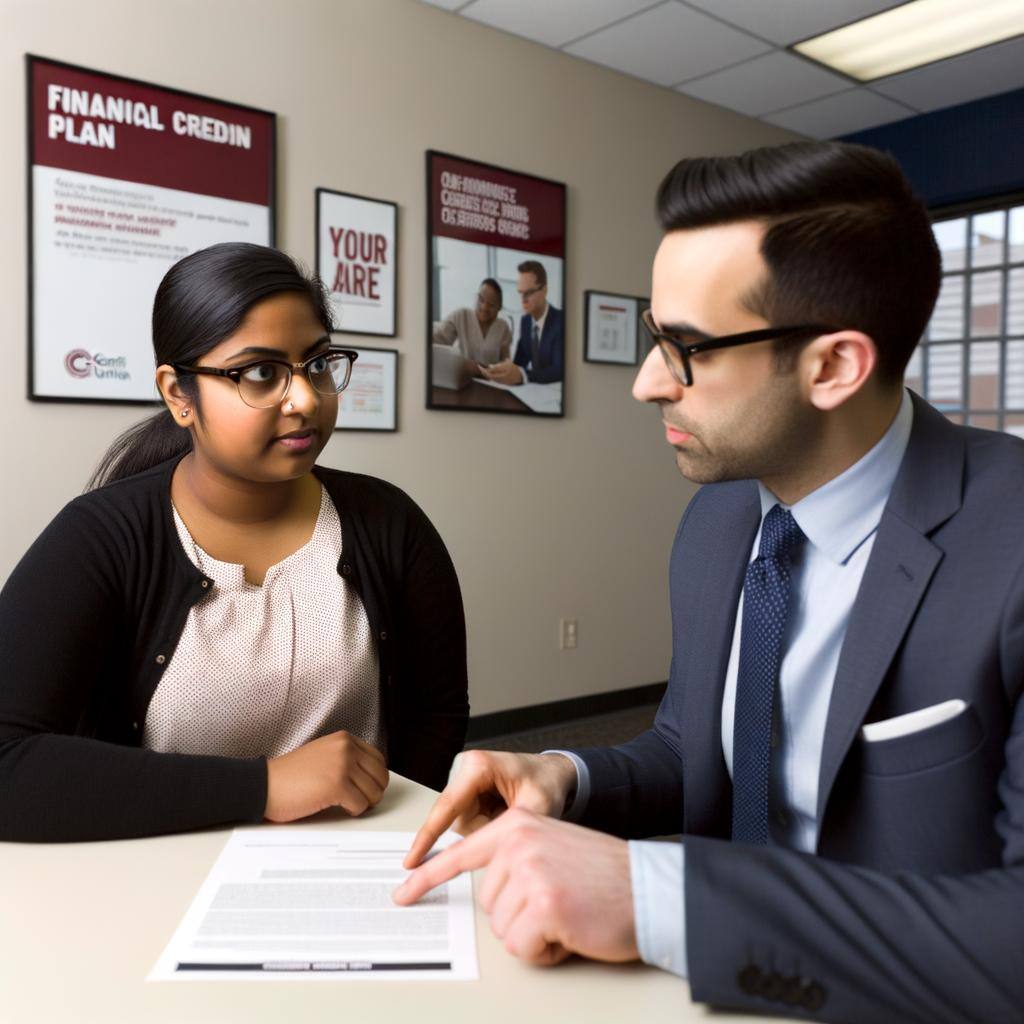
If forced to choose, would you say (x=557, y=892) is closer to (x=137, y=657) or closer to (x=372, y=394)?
(x=137, y=657)

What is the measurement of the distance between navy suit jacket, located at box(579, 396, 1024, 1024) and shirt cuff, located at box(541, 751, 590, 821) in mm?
14

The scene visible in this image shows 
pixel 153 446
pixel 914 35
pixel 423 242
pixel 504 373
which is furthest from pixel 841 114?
pixel 153 446

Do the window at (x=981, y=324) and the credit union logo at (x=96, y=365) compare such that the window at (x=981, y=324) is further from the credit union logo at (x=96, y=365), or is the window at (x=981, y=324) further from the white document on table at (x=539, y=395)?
the credit union logo at (x=96, y=365)

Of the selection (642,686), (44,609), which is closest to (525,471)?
(642,686)

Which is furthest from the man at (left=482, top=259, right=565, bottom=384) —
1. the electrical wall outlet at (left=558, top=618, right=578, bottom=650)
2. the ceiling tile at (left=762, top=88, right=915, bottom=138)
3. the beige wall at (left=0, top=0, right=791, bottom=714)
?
the ceiling tile at (left=762, top=88, right=915, bottom=138)

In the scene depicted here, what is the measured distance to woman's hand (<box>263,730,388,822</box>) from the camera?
103cm

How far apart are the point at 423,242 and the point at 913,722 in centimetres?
293

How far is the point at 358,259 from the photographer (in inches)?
129

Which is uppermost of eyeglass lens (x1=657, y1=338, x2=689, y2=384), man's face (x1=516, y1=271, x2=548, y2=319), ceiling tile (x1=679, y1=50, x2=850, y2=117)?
ceiling tile (x1=679, y1=50, x2=850, y2=117)

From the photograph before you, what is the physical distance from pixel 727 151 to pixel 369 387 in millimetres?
2263

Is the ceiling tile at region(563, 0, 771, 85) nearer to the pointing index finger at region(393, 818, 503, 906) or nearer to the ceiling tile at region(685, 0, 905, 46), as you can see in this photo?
the ceiling tile at region(685, 0, 905, 46)

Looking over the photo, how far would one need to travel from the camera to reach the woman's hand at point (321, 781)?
1025 millimetres

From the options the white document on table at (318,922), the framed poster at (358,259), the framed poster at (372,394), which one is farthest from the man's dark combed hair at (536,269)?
the white document on table at (318,922)

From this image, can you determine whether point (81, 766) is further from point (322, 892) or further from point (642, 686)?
point (642, 686)
